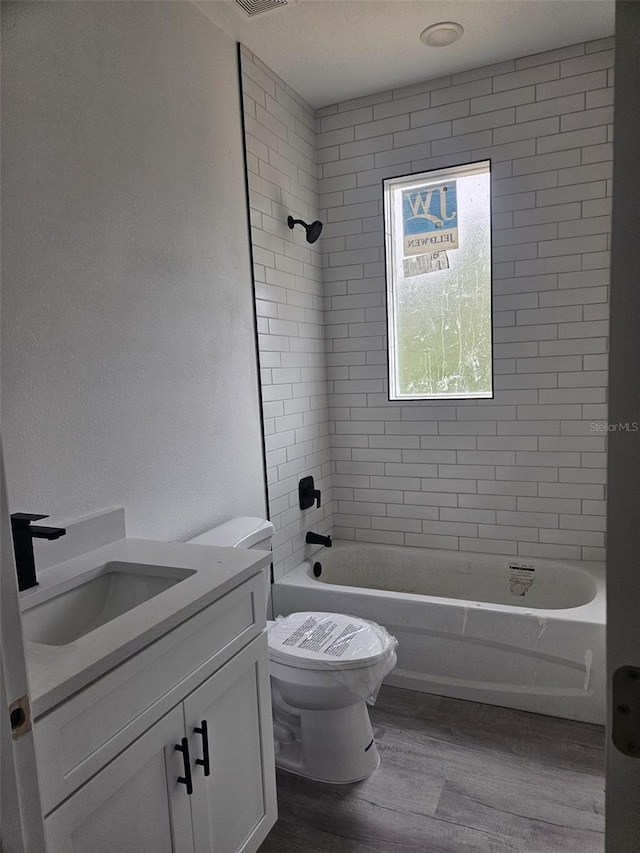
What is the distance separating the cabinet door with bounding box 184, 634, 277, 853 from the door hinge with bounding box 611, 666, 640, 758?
989 mm

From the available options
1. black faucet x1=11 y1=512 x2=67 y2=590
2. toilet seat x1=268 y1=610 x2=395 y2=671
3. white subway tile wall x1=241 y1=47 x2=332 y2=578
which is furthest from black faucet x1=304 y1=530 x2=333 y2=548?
black faucet x1=11 y1=512 x2=67 y2=590

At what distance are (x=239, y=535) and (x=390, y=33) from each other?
223 cm

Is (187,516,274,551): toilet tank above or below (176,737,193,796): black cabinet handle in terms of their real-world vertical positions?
above

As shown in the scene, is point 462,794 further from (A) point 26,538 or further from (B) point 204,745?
(A) point 26,538

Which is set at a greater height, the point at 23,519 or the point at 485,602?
the point at 23,519

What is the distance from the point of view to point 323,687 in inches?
75.7

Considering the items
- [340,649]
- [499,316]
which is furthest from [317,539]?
[499,316]

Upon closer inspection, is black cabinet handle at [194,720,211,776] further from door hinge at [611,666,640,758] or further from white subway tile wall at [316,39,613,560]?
white subway tile wall at [316,39,613,560]

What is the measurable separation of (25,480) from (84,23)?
4.45 ft

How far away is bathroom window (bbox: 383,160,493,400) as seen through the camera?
9.70 feet

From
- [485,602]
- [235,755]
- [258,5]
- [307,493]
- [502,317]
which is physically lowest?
[485,602]

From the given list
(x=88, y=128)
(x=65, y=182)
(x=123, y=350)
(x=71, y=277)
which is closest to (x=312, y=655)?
(x=123, y=350)

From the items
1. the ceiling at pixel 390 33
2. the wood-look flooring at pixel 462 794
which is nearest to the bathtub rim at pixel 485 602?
the wood-look flooring at pixel 462 794

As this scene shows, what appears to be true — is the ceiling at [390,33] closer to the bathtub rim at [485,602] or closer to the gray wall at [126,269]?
the gray wall at [126,269]
